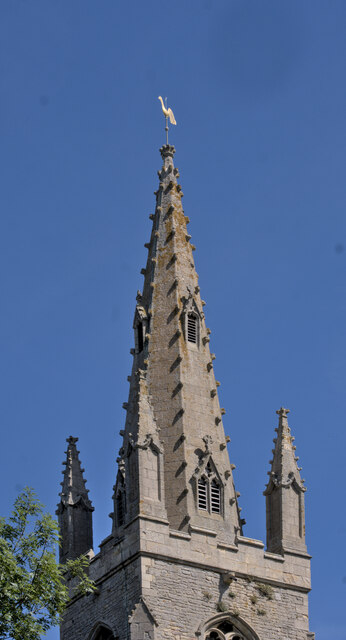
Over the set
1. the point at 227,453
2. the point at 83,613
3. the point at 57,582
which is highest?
the point at 227,453

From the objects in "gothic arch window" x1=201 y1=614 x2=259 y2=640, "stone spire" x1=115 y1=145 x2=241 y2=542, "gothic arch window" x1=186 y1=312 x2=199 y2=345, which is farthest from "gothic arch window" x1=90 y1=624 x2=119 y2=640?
"gothic arch window" x1=186 y1=312 x2=199 y2=345

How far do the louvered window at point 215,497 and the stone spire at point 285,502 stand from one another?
193cm

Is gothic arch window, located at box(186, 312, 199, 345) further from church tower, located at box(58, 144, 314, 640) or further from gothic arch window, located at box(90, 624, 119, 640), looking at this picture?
gothic arch window, located at box(90, 624, 119, 640)

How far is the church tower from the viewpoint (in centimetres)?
4944

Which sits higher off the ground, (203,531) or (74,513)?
(74,513)

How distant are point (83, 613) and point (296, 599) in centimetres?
579

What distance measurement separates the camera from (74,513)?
54.0m

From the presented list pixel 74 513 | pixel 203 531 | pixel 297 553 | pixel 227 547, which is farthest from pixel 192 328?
pixel 297 553

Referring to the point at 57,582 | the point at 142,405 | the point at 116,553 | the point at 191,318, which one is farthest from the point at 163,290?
the point at 57,582

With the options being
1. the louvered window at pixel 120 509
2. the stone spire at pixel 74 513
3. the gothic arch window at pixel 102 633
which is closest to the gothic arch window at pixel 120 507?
the louvered window at pixel 120 509

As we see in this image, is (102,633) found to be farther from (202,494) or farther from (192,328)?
(192,328)

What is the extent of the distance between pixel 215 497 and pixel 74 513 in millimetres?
4597

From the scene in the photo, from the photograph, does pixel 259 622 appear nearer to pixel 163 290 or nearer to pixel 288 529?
pixel 288 529

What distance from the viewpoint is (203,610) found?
162ft
